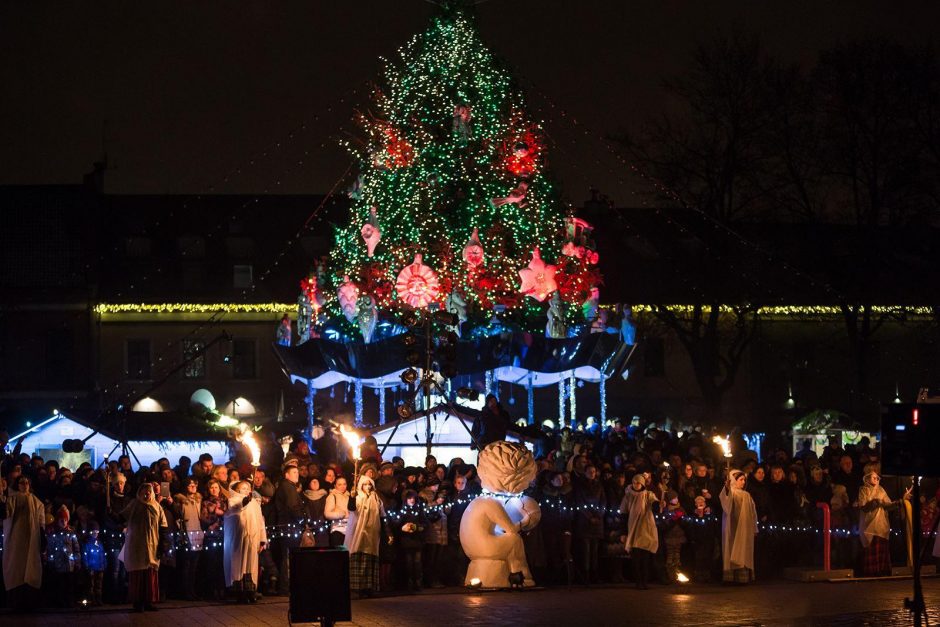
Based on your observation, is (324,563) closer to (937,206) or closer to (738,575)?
(738,575)

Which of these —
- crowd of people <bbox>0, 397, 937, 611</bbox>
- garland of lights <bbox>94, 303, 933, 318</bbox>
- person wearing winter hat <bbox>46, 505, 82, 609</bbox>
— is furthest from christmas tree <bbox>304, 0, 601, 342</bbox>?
garland of lights <bbox>94, 303, 933, 318</bbox>

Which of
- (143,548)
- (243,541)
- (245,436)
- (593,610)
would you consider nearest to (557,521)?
(593,610)

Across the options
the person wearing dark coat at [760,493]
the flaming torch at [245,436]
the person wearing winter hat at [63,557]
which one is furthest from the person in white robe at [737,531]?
the person wearing winter hat at [63,557]

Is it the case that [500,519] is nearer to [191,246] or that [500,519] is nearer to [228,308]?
[228,308]

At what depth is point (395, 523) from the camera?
21312 millimetres

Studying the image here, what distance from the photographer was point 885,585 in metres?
21.7

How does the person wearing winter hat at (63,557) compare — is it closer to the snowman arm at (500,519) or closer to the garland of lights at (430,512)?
the garland of lights at (430,512)

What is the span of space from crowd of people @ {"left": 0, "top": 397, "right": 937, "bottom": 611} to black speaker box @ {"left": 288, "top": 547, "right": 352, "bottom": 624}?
327cm

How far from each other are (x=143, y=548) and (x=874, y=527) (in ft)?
34.1

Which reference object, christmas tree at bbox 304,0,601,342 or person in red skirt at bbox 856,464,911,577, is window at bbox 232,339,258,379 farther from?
person in red skirt at bbox 856,464,911,577

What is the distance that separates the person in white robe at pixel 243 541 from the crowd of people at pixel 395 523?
0.06 feet

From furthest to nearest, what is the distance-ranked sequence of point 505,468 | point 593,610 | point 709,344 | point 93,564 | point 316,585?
1. point 709,344
2. point 505,468
3. point 93,564
4. point 593,610
5. point 316,585

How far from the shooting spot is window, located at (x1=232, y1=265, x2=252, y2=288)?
54406 mm

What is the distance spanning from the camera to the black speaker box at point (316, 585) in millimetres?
15625
